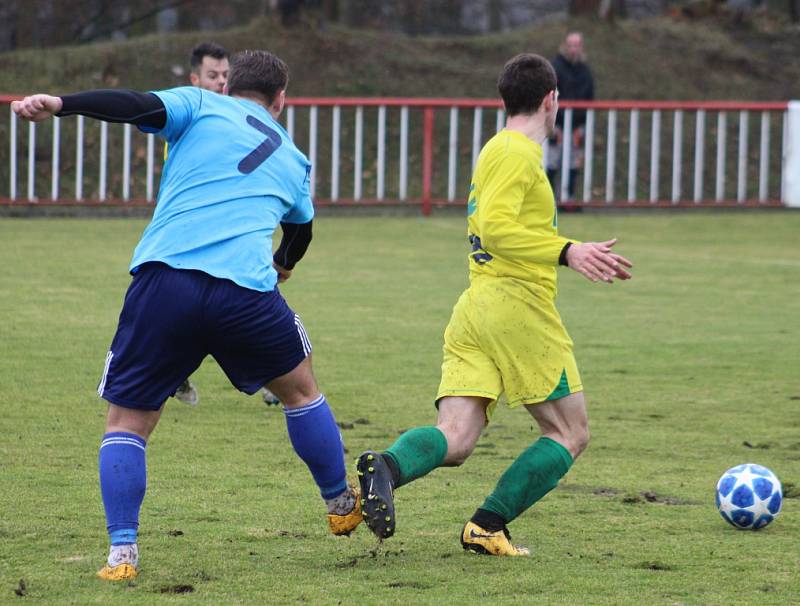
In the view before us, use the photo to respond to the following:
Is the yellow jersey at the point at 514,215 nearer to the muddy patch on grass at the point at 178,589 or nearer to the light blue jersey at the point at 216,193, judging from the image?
the light blue jersey at the point at 216,193

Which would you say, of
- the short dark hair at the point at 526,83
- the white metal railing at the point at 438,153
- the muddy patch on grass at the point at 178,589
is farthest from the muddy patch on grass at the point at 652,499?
the white metal railing at the point at 438,153

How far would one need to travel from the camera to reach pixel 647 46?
1113 inches

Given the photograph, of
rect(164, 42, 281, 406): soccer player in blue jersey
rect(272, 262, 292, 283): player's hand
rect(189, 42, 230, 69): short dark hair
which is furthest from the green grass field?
rect(189, 42, 230, 69): short dark hair

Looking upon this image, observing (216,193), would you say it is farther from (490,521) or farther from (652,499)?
(652,499)

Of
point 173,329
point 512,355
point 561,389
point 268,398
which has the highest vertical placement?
point 173,329

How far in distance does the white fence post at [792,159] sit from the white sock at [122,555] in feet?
54.5

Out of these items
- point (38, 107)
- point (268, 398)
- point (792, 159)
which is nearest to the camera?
point (38, 107)

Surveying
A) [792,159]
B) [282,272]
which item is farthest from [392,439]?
[792,159]

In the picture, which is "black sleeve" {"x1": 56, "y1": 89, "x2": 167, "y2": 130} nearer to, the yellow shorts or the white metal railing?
the yellow shorts

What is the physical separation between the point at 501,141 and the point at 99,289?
28.1 ft

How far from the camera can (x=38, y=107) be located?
15.3 feet

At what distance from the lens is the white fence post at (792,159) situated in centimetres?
2023

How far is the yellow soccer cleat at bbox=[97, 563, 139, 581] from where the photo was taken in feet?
16.2

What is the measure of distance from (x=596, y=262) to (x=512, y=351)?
519 millimetres
